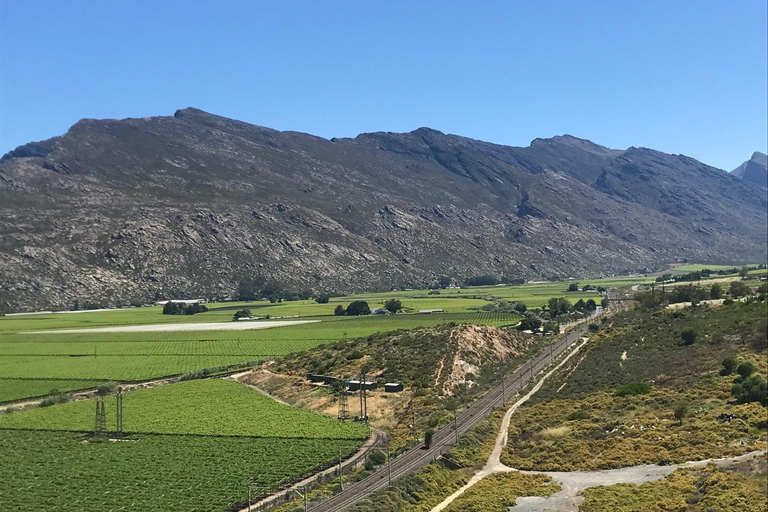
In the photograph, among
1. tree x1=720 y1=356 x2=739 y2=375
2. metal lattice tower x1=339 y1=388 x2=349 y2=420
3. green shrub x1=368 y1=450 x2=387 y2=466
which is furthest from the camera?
metal lattice tower x1=339 y1=388 x2=349 y2=420

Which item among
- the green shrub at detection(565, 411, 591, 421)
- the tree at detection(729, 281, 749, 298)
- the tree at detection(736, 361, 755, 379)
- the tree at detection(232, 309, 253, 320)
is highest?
the tree at detection(729, 281, 749, 298)

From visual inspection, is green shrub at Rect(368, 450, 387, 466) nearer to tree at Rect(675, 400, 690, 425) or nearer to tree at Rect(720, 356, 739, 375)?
tree at Rect(675, 400, 690, 425)

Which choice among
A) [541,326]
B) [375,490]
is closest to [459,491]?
[375,490]

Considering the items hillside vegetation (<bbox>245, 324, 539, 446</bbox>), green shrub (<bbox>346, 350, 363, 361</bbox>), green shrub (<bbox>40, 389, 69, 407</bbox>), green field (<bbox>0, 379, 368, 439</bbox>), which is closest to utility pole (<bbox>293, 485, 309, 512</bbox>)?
hillside vegetation (<bbox>245, 324, 539, 446</bbox>)

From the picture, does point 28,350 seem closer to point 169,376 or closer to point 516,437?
point 169,376

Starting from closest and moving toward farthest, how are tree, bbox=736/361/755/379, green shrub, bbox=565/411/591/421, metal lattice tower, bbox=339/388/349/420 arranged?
tree, bbox=736/361/755/379 < green shrub, bbox=565/411/591/421 < metal lattice tower, bbox=339/388/349/420
